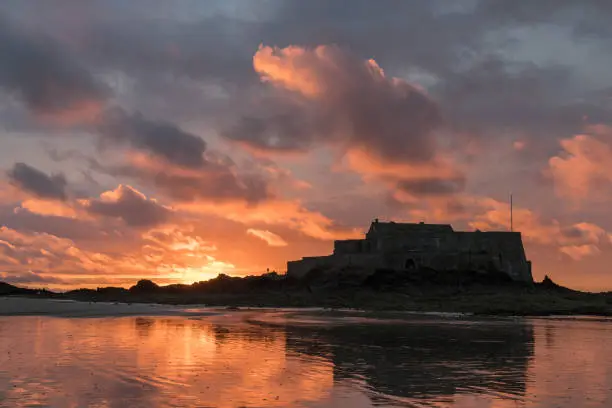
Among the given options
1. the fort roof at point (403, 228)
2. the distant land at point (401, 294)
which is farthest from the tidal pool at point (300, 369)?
the fort roof at point (403, 228)

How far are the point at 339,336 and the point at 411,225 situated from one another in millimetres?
74647

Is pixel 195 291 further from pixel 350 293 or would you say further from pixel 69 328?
pixel 69 328

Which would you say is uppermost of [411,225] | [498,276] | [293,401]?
[411,225]

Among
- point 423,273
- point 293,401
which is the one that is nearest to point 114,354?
point 293,401

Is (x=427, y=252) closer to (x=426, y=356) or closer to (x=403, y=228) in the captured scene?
(x=403, y=228)

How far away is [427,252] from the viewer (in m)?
104

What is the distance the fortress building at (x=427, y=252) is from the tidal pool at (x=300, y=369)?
63.8 m

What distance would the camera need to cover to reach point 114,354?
2659 cm

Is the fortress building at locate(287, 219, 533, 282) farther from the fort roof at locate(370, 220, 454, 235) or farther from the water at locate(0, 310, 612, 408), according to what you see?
the water at locate(0, 310, 612, 408)

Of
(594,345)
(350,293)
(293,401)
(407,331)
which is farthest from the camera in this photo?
(350,293)

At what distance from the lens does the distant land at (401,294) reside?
255ft

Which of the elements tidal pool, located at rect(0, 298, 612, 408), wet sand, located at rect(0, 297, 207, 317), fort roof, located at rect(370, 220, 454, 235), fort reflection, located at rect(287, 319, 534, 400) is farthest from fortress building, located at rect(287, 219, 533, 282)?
tidal pool, located at rect(0, 298, 612, 408)

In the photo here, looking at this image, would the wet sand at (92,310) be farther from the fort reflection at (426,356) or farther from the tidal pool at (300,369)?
the fort reflection at (426,356)

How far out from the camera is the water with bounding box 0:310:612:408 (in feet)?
56.3
